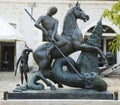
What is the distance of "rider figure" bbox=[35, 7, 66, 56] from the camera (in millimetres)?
6117

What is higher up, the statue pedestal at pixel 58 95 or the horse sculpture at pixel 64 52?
the horse sculpture at pixel 64 52

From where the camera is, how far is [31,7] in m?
25.3

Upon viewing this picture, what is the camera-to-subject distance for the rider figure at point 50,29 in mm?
6117

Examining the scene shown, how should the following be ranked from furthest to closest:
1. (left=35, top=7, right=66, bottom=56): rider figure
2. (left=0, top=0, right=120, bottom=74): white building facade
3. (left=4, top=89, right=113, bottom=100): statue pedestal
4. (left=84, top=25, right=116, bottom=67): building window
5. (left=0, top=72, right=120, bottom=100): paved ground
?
(left=84, top=25, right=116, bottom=67): building window → (left=0, top=0, right=120, bottom=74): white building facade → (left=0, top=72, right=120, bottom=100): paved ground → (left=35, top=7, right=66, bottom=56): rider figure → (left=4, top=89, right=113, bottom=100): statue pedestal

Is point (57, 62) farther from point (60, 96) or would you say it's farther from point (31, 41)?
point (31, 41)

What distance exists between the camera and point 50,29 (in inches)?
246

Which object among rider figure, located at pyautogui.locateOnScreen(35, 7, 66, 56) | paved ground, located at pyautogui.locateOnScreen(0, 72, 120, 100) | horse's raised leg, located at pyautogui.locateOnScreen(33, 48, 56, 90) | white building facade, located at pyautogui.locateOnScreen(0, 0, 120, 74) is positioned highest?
white building facade, located at pyautogui.locateOnScreen(0, 0, 120, 74)

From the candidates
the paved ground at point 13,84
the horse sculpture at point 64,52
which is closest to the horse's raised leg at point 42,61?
the horse sculpture at point 64,52

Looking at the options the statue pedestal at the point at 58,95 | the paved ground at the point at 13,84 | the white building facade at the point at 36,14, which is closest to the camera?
the statue pedestal at the point at 58,95

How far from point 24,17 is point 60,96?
19.6 m

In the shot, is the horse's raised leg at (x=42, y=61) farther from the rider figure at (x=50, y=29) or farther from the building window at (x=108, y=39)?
the building window at (x=108, y=39)

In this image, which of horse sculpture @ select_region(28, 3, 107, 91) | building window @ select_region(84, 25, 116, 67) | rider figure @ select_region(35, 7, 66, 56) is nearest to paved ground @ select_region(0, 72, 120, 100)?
horse sculpture @ select_region(28, 3, 107, 91)

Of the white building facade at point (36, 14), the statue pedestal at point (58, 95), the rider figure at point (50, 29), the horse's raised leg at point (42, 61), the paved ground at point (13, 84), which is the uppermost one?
the white building facade at point (36, 14)

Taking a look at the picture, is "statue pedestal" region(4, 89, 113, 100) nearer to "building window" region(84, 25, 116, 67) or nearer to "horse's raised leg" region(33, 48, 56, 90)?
"horse's raised leg" region(33, 48, 56, 90)
